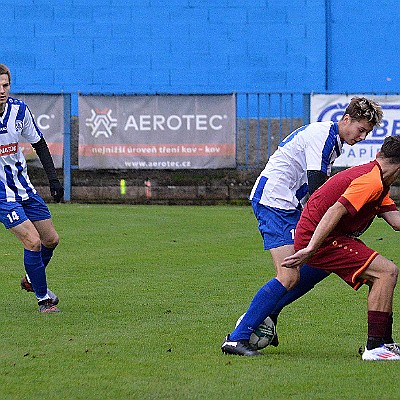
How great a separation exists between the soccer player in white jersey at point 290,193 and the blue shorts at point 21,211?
82.8 inches

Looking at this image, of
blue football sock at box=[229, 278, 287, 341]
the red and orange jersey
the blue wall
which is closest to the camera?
the red and orange jersey

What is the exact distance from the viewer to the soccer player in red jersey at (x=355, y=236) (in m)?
6.05

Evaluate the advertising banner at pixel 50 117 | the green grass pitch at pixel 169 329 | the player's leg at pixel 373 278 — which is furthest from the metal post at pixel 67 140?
the player's leg at pixel 373 278

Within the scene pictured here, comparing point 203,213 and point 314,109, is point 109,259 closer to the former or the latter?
point 203,213

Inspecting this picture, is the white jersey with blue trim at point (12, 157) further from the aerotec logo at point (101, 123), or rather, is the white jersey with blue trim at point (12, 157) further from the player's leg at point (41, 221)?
the aerotec logo at point (101, 123)

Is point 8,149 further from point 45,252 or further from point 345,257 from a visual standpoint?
point 345,257

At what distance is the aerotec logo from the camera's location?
1888 cm

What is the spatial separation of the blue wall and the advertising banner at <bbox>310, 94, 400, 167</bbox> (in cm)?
96

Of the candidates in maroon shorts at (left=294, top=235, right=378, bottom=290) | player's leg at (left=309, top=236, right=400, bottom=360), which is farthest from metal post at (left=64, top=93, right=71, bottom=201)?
player's leg at (left=309, top=236, right=400, bottom=360)

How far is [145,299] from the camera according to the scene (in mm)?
8859

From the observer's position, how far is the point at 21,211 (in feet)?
26.8

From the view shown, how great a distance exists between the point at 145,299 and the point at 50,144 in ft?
34.4

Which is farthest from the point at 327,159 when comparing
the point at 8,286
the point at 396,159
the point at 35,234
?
the point at 8,286

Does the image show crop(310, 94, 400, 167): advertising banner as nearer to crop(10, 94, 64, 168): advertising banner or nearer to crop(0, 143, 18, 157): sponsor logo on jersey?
crop(10, 94, 64, 168): advertising banner
